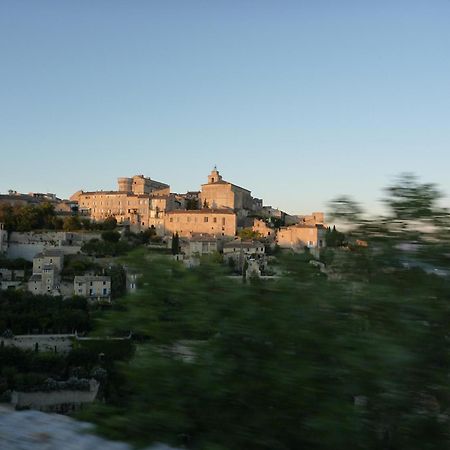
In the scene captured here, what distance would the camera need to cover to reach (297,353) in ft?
6.80

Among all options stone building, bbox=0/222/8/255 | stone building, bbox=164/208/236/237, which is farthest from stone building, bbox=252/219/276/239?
stone building, bbox=0/222/8/255

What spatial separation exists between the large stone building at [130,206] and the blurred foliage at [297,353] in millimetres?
55660

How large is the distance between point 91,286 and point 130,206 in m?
23.7

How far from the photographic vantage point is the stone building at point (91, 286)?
36447 mm

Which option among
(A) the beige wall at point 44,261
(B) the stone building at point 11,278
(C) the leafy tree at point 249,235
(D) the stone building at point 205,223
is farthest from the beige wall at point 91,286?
(D) the stone building at point 205,223

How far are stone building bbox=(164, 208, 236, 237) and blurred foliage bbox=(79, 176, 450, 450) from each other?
2145 inches

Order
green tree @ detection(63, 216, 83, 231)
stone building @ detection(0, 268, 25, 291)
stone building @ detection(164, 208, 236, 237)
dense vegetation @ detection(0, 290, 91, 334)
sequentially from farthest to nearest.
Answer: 1. stone building @ detection(164, 208, 236, 237)
2. green tree @ detection(63, 216, 83, 231)
3. stone building @ detection(0, 268, 25, 291)
4. dense vegetation @ detection(0, 290, 91, 334)

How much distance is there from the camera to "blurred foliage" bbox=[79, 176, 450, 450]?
1958 millimetres

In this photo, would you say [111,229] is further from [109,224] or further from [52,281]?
[52,281]

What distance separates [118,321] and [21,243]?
49.6 meters

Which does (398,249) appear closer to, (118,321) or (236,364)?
(236,364)

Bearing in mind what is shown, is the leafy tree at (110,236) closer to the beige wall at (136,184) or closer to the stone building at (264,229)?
the stone building at (264,229)

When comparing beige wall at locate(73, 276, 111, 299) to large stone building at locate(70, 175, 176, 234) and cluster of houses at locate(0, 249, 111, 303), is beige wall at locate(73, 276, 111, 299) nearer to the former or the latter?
cluster of houses at locate(0, 249, 111, 303)

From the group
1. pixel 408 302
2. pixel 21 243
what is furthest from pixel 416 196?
pixel 21 243
